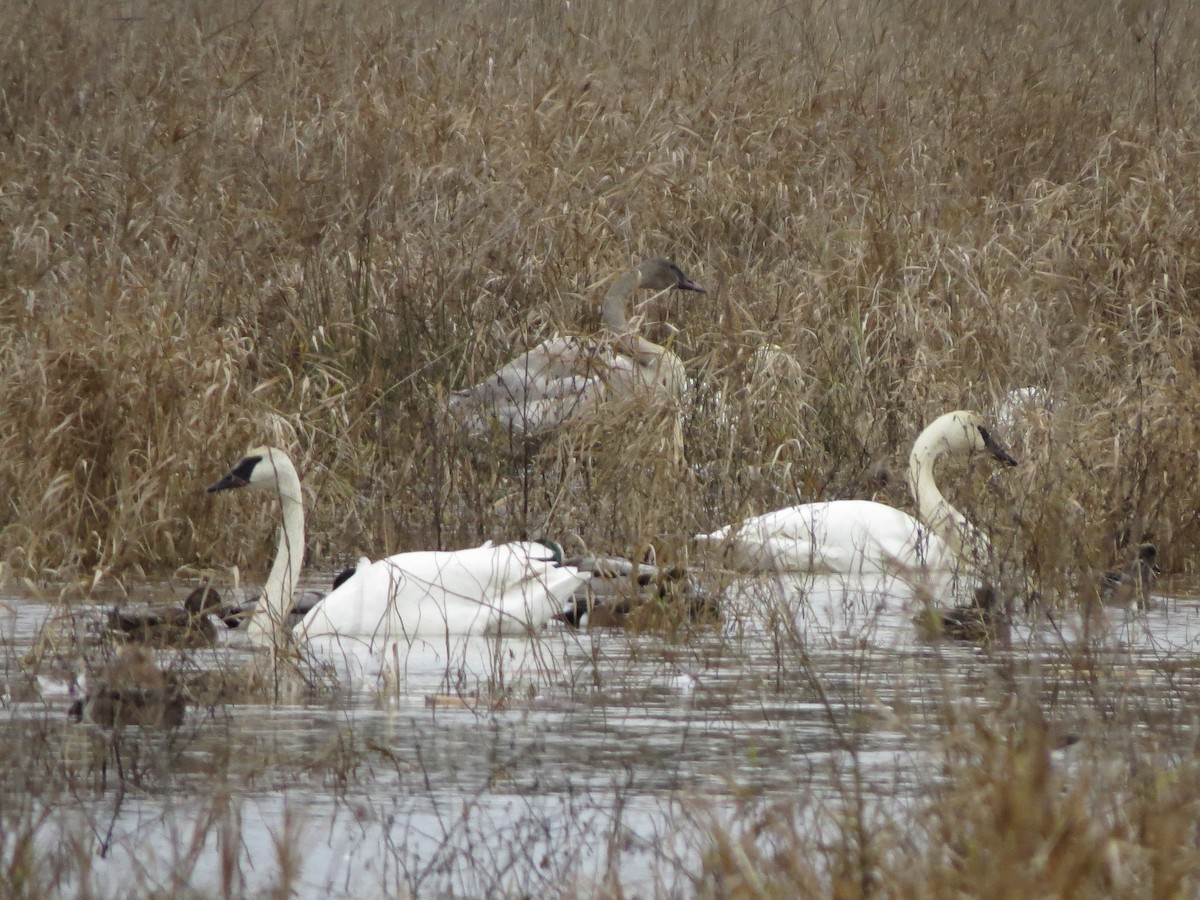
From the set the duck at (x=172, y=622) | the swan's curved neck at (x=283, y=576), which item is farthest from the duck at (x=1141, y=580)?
the duck at (x=172, y=622)

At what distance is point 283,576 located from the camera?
272 inches

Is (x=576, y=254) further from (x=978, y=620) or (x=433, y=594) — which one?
(x=978, y=620)

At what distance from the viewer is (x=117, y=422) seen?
8234 mm

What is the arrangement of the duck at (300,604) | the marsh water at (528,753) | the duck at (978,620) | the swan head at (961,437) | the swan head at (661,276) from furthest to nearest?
the swan head at (661,276), the swan head at (961,437), the duck at (300,604), the duck at (978,620), the marsh water at (528,753)

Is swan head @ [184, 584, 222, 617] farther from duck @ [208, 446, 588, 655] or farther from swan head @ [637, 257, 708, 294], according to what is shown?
swan head @ [637, 257, 708, 294]

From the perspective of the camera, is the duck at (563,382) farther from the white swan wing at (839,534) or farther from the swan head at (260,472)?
the swan head at (260,472)

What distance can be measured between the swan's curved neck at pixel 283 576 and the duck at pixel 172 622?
0.14 m

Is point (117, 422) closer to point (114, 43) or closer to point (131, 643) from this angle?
point (131, 643)

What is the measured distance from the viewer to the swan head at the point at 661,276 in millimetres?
10938

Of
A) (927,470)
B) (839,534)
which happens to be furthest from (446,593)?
(927,470)

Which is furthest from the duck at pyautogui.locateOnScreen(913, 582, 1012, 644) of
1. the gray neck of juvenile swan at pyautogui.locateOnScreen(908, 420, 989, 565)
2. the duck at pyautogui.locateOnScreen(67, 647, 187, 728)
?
the duck at pyautogui.locateOnScreen(67, 647, 187, 728)

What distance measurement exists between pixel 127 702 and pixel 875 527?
11.4ft

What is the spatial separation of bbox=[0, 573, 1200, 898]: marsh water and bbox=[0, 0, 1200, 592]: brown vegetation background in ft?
2.06

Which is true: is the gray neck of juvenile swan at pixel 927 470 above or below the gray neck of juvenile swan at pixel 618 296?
below
